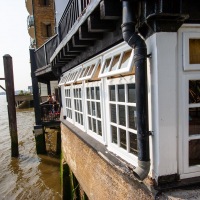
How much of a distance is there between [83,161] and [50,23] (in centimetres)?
2122

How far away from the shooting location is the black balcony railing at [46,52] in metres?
7.98

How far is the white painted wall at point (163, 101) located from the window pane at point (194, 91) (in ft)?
1.66

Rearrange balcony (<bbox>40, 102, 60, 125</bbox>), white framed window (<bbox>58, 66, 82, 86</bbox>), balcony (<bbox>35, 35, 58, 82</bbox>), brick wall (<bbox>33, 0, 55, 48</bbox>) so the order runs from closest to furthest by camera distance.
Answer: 1. white framed window (<bbox>58, 66, 82, 86</bbox>)
2. balcony (<bbox>35, 35, 58, 82</bbox>)
3. balcony (<bbox>40, 102, 60, 125</bbox>)
4. brick wall (<bbox>33, 0, 55, 48</bbox>)

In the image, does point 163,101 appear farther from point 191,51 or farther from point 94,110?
point 94,110

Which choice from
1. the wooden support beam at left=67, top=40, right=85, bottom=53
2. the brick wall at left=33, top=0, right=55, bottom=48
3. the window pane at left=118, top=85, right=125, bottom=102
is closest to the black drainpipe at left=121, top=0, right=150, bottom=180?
the window pane at left=118, top=85, right=125, bottom=102

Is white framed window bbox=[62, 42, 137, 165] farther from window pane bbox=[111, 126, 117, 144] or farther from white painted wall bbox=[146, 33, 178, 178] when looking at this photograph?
white painted wall bbox=[146, 33, 178, 178]

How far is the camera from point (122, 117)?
11.6ft

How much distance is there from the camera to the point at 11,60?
11.7 metres

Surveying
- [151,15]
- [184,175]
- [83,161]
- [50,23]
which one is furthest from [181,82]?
[50,23]

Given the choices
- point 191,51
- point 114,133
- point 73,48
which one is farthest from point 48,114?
point 191,51

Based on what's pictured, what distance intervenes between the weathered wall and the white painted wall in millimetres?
507

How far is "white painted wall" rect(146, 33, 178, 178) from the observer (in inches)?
97.6

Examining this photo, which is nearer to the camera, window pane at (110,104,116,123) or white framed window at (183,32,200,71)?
white framed window at (183,32,200,71)

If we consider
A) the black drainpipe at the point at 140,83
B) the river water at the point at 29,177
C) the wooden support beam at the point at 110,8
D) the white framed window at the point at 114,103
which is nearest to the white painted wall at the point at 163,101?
the black drainpipe at the point at 140,83
